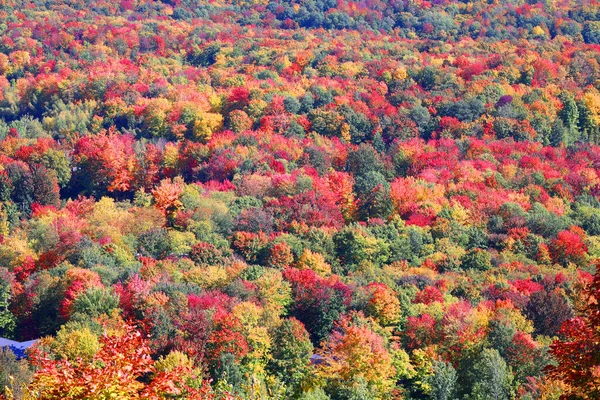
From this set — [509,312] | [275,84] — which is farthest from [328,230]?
[275,84]

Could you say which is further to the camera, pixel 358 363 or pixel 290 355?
pixel 290 355

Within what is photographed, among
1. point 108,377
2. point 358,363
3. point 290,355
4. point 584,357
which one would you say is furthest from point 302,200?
point 108,377

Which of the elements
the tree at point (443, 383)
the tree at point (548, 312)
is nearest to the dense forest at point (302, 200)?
the tree at point (548, 312)

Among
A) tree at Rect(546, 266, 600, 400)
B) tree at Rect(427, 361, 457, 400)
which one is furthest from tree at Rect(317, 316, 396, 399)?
tree at Rect(546, 266, 600, 400)

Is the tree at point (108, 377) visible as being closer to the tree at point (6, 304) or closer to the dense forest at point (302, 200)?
the dense forest at point (302, 200)

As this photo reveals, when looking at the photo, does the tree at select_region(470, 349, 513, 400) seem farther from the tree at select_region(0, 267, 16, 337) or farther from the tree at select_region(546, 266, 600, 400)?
the tree at select_region(0, 267, 16, 337)

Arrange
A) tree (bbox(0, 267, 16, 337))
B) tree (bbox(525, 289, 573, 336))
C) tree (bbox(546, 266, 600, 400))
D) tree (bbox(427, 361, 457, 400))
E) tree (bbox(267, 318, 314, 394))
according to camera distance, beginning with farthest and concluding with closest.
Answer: tree (bbox(0, 267, 16, 337)) < tree (bbox(525, 289, 573, 336)) < tree (bbox(267, 318, 314, 394)) < tree (bbox(427, 361, 457, 400)) < tree (bbox(546, 266, 600, 400))

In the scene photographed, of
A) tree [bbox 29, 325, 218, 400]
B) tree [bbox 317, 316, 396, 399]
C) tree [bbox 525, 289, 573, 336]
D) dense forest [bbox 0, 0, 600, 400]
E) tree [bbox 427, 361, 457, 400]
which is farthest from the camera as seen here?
tree [bbox 525, 289, 573, 336]

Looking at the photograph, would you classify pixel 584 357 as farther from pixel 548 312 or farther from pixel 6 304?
pixel 6 304

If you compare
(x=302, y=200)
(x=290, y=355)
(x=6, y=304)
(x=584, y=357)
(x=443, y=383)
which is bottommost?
(x=302, y=200)
